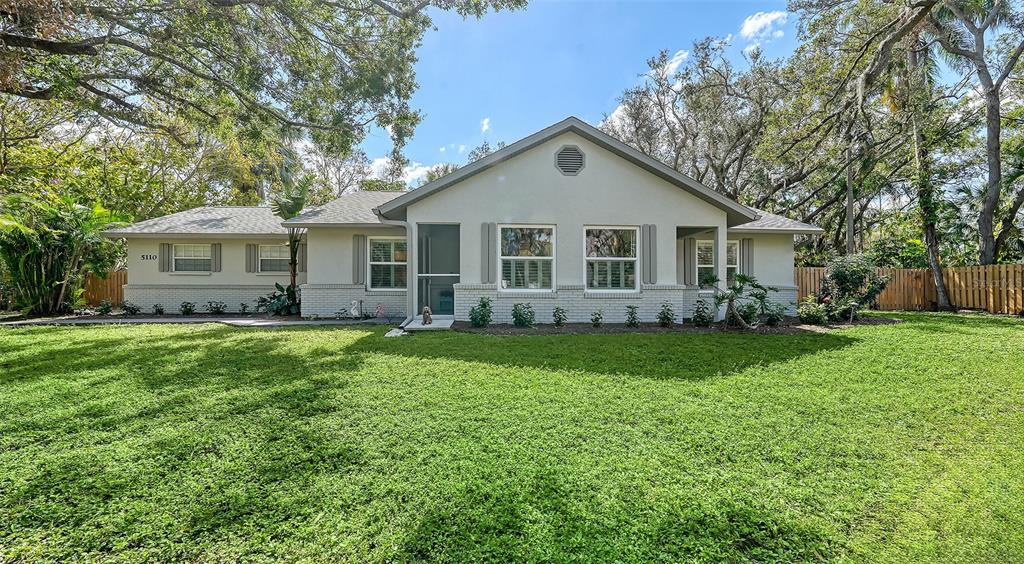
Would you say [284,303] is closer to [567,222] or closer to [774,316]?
[567,222]

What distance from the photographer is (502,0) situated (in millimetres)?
8492

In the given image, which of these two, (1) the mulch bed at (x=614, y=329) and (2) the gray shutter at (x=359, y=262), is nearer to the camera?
(1) the mulch bed at (x=614, y=329)

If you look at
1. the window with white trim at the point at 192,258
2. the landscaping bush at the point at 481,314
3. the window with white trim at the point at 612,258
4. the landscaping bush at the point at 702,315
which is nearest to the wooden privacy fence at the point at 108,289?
the window with white trim at the point at 192,258

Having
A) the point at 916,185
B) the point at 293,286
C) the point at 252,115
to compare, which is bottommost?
the point at 293,286

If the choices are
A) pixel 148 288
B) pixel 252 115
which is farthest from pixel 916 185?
pixel 148 288

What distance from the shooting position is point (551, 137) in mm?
9711

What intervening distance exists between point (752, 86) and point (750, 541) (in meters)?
21.9

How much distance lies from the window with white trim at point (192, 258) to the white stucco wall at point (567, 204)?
8.82 meters

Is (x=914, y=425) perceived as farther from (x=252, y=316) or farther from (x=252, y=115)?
(x=252, y=316)

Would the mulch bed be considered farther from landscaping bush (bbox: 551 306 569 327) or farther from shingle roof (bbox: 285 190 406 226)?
shingle roof (bbox: 285 190 406 226)

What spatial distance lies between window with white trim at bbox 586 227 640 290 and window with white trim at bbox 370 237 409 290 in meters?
5.72

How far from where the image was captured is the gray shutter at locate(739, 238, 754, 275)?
12461 mm

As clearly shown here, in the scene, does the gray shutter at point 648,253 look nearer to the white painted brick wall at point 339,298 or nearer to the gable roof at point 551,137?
the gable roof at point 551,137

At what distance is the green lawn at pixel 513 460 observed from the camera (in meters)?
2.32
